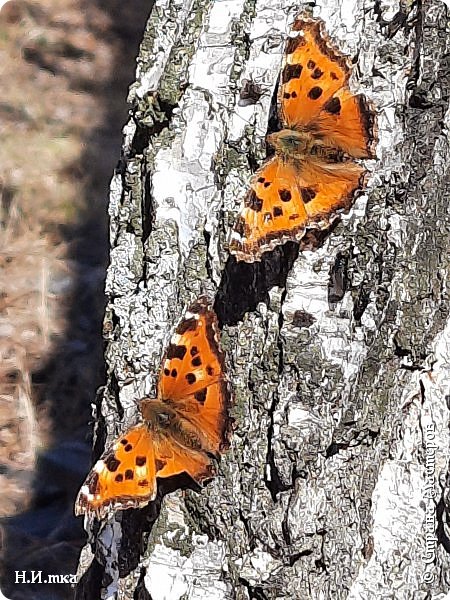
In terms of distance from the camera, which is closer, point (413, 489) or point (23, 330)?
point (413, 489)

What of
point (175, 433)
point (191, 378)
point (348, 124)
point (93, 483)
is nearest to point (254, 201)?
point (348, 124)

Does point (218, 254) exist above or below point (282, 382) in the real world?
above

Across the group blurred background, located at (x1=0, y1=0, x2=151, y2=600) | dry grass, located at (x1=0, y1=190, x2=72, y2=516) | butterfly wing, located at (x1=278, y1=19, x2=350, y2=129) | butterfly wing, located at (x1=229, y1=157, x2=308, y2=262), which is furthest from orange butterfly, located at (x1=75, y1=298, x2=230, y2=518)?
dry grass, located at (x1=0, y1=190, x2=72, y2=516)

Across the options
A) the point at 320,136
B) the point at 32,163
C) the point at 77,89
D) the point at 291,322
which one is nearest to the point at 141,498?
the point at 291,322

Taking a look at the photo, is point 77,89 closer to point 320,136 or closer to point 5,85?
point 5,85

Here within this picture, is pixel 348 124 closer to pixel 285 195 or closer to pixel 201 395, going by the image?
pixel 285 195

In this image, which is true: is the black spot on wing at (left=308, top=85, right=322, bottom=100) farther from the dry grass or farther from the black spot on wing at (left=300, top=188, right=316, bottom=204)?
the dry grass
